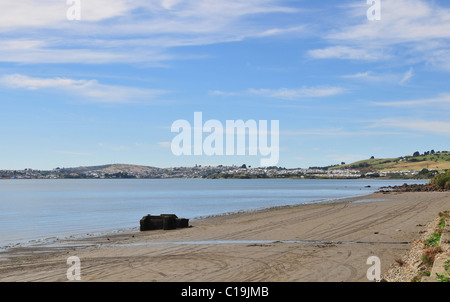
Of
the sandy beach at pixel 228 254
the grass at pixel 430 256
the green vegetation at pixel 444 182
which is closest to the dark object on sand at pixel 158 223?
the sandy beach at pixel 228 254

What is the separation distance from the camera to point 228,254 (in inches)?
887

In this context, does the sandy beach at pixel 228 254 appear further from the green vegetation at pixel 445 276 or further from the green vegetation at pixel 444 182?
the green vegetation at pixel 444 182

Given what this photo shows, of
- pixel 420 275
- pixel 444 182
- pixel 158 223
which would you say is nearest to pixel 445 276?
pixel 420 275

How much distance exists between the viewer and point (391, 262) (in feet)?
64.4

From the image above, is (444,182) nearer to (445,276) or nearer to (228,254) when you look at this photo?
(228,254)

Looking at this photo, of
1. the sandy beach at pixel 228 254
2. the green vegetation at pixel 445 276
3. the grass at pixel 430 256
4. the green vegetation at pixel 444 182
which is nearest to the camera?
the green vegetation at pixel 445 276

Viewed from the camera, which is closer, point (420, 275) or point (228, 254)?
point (420, 275)

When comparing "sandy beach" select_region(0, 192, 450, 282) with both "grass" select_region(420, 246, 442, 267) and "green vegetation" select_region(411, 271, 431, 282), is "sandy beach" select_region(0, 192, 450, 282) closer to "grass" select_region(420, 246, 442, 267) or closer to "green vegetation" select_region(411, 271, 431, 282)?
"grass" select_region(420, 246, 442, 267)

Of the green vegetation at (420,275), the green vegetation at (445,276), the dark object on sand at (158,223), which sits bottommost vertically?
the dark object on sand at (158,223)

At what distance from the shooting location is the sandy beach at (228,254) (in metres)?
17.8
